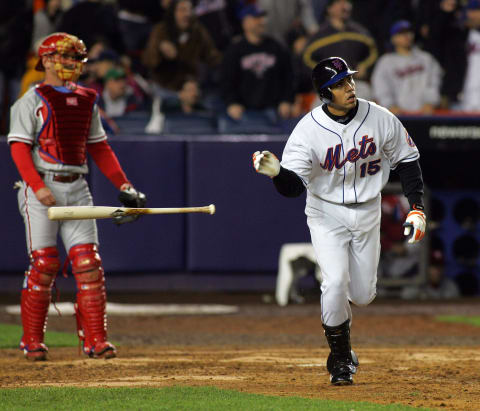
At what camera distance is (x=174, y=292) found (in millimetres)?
12195

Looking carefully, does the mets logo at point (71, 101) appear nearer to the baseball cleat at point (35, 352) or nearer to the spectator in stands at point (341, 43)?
the baseball cleat at point (35, 352)

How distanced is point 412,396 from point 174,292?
713 cm

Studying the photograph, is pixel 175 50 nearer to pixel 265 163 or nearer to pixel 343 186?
pixel 343 186

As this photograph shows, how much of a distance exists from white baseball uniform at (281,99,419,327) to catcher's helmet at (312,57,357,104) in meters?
0.14

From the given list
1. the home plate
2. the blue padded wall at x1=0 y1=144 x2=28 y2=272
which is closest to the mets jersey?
the home plate

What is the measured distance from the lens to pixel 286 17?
1359 cm

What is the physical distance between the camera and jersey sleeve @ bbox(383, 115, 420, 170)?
583 cm

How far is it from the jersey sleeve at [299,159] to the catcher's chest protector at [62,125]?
1809 mm

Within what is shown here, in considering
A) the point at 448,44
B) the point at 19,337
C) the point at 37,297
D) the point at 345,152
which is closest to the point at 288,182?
the point at 345,152

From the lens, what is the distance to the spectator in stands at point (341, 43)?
40.1ft

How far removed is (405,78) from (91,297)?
654 centimetres

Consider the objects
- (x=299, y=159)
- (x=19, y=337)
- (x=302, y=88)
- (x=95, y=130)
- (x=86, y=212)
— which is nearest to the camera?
(x=299, y=159)

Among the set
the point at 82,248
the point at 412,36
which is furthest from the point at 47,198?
the point at 412,36

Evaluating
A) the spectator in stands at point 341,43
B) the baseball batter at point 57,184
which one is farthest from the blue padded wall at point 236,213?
the baseball batter at point 57,184
